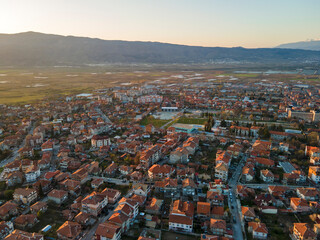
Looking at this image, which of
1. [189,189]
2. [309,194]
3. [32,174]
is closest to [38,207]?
[32,174]

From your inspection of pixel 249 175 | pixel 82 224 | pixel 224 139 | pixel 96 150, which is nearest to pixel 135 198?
pixel 82 224

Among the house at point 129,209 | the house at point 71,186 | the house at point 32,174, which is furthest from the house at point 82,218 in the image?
the house at point 32,174

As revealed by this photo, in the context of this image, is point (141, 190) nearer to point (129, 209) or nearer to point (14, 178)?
A: point (129, 209)

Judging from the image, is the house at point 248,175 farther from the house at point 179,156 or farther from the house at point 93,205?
the house at point 93,205

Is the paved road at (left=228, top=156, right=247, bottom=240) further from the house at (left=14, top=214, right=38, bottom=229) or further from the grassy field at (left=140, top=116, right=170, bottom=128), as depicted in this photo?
the grassy field at (left=140, top=116, right=170, bottom=128)

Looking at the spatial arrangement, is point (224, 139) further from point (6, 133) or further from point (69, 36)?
point (69, 36)

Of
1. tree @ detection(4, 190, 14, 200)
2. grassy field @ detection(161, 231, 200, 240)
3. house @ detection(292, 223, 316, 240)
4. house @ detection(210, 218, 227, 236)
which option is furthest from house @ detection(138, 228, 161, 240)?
tree @ detection(4, 190, 14, 200)
